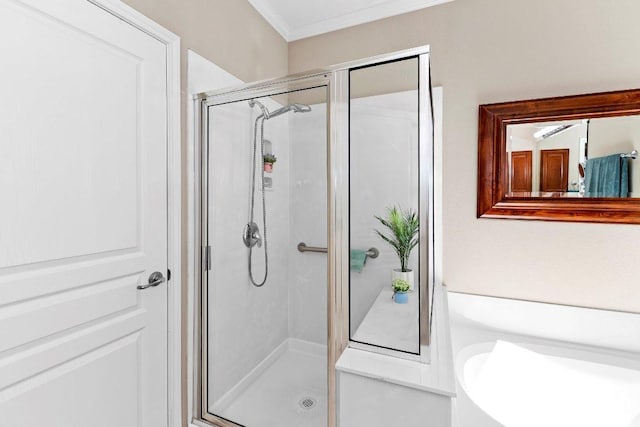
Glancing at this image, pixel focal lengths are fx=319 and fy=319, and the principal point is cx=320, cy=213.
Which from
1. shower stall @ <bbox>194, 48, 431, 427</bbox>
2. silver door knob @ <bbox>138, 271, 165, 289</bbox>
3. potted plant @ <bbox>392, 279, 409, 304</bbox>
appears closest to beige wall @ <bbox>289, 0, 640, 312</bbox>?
potted plant @ <bbox>392, 279, 409, 304</bbox>

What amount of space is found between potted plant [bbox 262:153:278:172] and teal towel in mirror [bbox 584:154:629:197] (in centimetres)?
166

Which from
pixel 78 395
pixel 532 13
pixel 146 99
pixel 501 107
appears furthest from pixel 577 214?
pixel 78 395

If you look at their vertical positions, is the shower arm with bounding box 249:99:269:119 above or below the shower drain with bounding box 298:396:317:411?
above

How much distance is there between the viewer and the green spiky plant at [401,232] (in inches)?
47.0

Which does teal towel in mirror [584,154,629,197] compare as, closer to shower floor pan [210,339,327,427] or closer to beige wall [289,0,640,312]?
beige wall [289,0,640,312]

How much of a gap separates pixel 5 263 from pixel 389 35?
7.48 ft

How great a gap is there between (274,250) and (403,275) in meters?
0.65

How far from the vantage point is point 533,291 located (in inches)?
72.1

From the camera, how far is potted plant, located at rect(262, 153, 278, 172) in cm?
152

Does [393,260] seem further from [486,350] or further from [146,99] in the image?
[146,99]

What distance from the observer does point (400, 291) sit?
1253 mm

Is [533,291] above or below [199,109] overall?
below

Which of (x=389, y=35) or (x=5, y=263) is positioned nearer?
(x=5, y=263)

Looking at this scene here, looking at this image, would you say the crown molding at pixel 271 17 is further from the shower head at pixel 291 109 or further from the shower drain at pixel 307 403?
the shower drain at pixel 307 403
